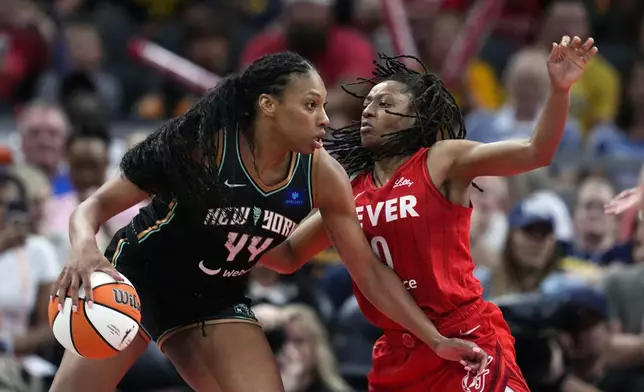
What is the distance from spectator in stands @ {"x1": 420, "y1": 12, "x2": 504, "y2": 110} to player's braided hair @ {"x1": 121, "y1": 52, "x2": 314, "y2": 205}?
16.6 ft

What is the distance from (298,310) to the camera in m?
7.29

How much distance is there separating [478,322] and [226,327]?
0.99 metres

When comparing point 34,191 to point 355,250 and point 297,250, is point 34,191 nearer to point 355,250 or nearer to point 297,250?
point 297,250

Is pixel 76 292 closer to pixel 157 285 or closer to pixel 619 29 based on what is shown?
pixel 157 285

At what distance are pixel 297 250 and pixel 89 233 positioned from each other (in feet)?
3.44

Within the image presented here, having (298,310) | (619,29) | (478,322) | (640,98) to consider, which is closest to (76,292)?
(478,322)

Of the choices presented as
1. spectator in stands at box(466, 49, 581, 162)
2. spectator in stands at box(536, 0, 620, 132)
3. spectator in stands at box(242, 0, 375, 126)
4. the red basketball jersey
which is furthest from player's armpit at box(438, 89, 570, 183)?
spectator in stands at box(536, 0, 620, 132)

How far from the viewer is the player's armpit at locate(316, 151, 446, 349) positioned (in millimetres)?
4539

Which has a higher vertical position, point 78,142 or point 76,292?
point 76,292

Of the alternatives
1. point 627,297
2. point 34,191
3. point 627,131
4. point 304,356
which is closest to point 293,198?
point 304,356

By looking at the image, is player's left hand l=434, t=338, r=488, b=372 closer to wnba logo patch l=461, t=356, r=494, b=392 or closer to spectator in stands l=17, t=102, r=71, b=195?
wnba logo patch l=461, t=356, r=494, b=392

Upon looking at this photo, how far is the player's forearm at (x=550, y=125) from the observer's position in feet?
14.1

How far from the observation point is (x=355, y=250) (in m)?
4.64

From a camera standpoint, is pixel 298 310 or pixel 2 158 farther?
pixel 2 158
